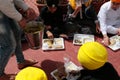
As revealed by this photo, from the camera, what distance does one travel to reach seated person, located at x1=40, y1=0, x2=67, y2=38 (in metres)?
3.97

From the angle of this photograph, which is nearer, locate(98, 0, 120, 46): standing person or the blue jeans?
the blue jeans

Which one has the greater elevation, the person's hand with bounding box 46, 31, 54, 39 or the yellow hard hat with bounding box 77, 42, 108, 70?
the yellow hard hat with bounding box 77, 42, 108, 70

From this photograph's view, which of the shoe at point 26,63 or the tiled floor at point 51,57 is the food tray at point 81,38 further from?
the shoe at point 26,63

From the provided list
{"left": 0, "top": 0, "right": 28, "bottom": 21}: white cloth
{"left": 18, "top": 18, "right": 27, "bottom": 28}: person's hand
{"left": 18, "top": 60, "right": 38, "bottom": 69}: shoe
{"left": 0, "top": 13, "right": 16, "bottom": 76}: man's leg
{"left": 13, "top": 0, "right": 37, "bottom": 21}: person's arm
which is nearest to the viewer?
{"left": 0, "top": 0, "right": 28, "bottom": 21}: white cloth

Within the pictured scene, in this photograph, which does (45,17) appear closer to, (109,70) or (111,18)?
(111,18)

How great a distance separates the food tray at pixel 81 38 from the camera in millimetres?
4059

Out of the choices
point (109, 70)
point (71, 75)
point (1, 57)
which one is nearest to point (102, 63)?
point (109, 70)

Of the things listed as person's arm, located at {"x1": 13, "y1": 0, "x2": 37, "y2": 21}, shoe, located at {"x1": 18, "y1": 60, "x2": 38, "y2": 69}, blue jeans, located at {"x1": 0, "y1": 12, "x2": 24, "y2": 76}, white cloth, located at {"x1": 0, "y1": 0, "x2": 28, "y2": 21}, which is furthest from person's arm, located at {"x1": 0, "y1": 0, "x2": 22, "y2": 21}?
shoe, located at {"x1": 18, "y1": 60, "x2": 38, "y2": 69}

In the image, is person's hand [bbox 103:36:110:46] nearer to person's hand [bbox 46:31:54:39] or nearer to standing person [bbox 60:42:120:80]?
person's hand [bbox 46:31:54:39]

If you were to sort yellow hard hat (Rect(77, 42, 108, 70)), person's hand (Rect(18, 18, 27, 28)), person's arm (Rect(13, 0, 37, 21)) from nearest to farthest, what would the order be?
1. yellow hard hat (Rect(77, 42, 108, 70))
2. person's hand (Rect(18, 18, 27, 28))
3. person's arm (Rect(13, 0, 37, 21))

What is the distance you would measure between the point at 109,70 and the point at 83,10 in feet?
5.92

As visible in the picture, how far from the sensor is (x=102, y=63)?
8.34 feet

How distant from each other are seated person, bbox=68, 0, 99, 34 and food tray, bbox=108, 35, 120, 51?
310 mm

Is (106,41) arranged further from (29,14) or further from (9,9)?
(9,9)
